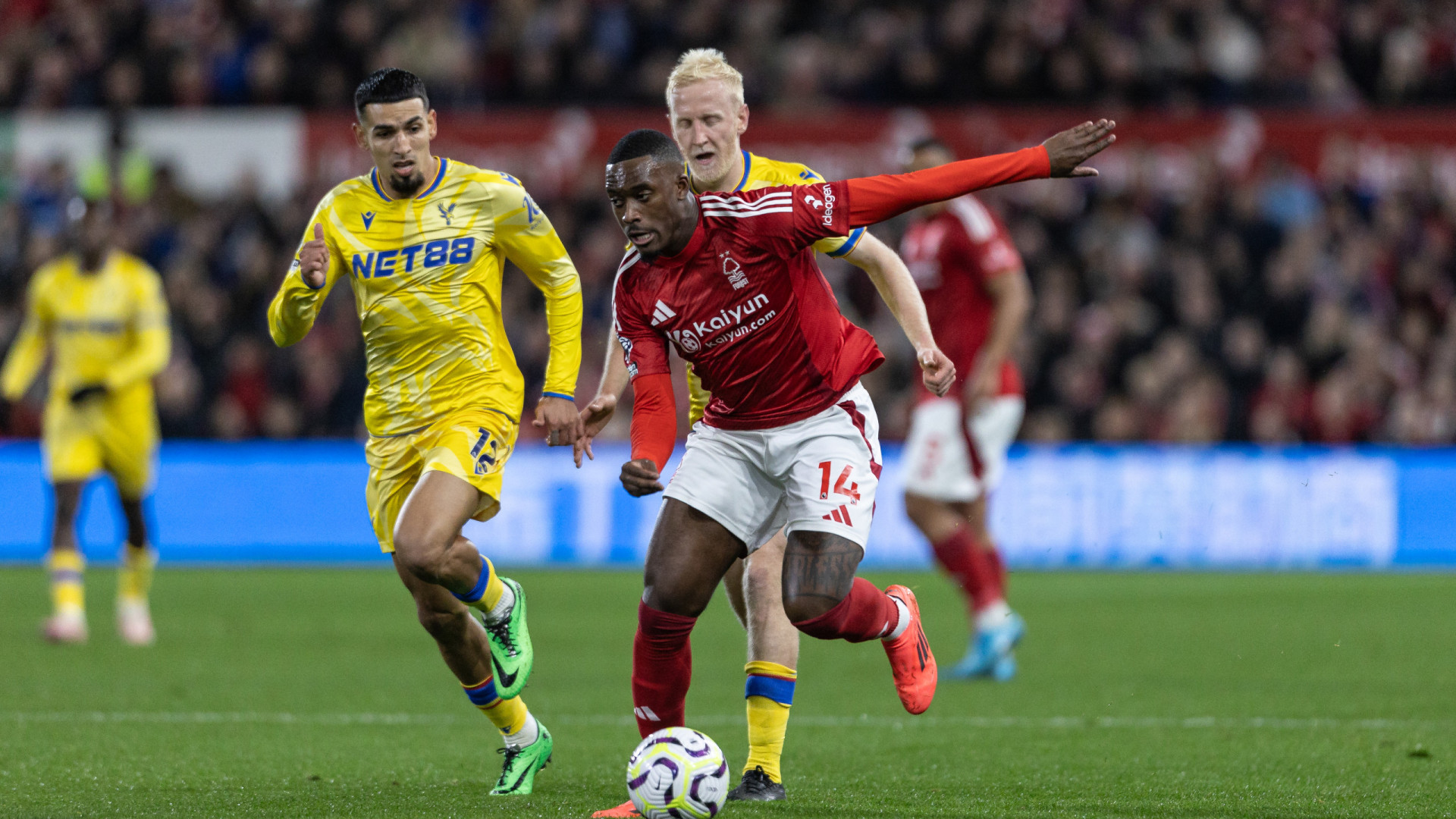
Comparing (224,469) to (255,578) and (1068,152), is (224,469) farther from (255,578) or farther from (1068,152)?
(1068,152)

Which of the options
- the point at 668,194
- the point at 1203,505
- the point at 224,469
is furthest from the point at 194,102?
the point at 668,194

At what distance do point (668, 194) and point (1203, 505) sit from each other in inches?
396

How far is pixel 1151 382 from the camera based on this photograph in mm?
14953

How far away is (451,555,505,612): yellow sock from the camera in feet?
17.7

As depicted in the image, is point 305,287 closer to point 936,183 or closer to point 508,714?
point 508,714

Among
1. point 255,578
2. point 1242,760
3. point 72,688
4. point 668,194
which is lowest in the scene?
point 255,578

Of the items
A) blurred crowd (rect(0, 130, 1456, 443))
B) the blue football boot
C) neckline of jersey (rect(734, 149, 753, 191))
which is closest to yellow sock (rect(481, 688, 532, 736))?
neckline of jersey (rect(734, 149, 753, 191))

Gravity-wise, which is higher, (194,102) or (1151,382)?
(194,102)

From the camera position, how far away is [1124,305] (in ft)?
50.9

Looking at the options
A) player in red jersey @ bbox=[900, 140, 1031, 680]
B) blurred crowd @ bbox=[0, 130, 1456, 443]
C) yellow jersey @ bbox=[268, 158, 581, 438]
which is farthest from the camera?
blurred crowd @ bbox=[0, 130, 1456, 443]

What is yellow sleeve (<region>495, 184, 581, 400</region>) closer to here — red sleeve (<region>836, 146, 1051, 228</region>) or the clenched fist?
the clenched fist

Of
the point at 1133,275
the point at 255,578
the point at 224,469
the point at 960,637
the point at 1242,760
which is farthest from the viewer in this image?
the point at 1133,275

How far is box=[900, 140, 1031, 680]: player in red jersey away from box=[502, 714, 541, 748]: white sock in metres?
3.30

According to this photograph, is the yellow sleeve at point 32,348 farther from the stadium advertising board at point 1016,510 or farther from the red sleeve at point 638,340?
the red sleeve at point 638,340
